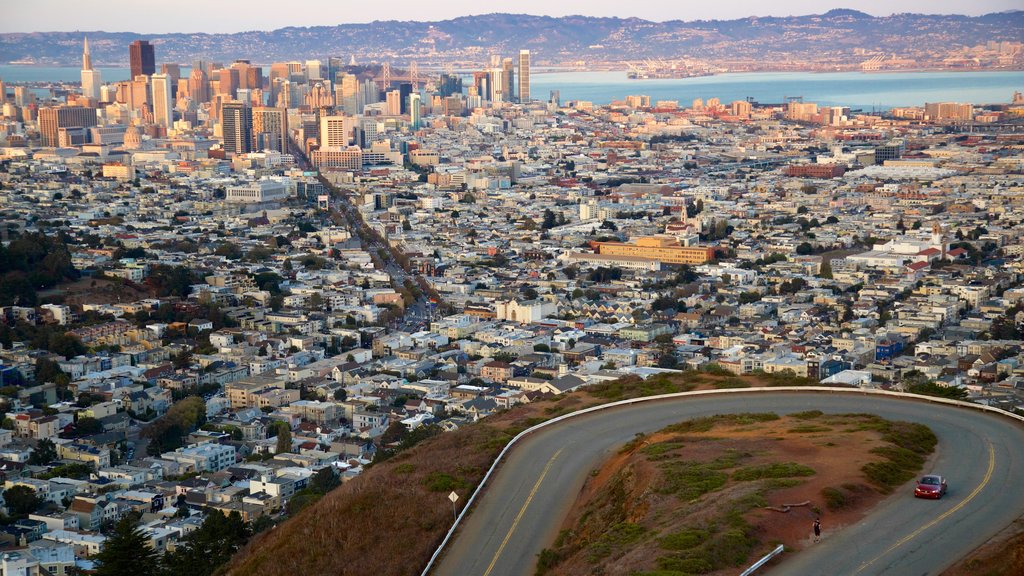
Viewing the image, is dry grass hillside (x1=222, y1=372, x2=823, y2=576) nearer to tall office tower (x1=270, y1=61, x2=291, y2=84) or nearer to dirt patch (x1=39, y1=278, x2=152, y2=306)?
dirt patch (x1=39, y1=278, x2=152, y2=306)

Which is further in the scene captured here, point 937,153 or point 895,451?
point 937,153

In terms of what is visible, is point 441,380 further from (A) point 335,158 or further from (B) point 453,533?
(A) point 335,158

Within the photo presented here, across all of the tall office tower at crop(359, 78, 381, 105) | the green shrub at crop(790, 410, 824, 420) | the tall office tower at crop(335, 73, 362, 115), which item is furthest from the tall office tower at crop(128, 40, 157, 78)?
the green shrub at crop(790, 410, 824, 420)

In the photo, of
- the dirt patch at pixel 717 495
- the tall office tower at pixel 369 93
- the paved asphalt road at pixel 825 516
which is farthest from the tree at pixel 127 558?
the tall office tower at pixel 369 93

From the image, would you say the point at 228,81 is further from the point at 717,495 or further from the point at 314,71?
the point at 717,495

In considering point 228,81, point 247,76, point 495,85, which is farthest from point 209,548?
point 495,85

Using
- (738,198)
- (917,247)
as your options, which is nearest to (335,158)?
(738,198)
